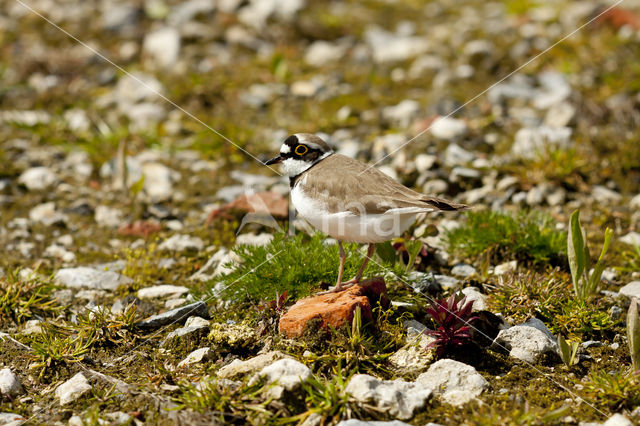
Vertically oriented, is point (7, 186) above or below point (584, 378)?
above

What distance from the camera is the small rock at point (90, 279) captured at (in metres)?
6.71

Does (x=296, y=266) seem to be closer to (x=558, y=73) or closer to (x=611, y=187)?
(x=611, y=187)

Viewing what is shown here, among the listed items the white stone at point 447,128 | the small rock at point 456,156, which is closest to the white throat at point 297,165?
the small rock at point 456,156

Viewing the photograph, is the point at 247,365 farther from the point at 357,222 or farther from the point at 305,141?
the point at 305,141

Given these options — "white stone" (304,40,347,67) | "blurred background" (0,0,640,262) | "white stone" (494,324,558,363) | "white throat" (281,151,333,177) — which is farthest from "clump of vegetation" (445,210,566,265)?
"white stone" (304,40,347,67)

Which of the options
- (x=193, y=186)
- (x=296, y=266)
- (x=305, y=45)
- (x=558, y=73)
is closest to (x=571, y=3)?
(x=558, y=73)

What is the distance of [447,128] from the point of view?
9.73 m

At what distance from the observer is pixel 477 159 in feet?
29.7

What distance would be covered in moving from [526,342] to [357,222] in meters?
1.67

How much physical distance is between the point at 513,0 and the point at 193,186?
9052mm

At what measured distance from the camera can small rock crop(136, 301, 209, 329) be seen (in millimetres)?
5770

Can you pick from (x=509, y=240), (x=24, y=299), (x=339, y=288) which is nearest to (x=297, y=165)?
(x=339, y=288)

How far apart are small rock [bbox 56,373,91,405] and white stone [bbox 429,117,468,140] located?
20.9 feet

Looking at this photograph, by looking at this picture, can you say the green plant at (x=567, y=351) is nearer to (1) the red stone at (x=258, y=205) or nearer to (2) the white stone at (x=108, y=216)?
(1) the red stone at (x=258, y=205)
